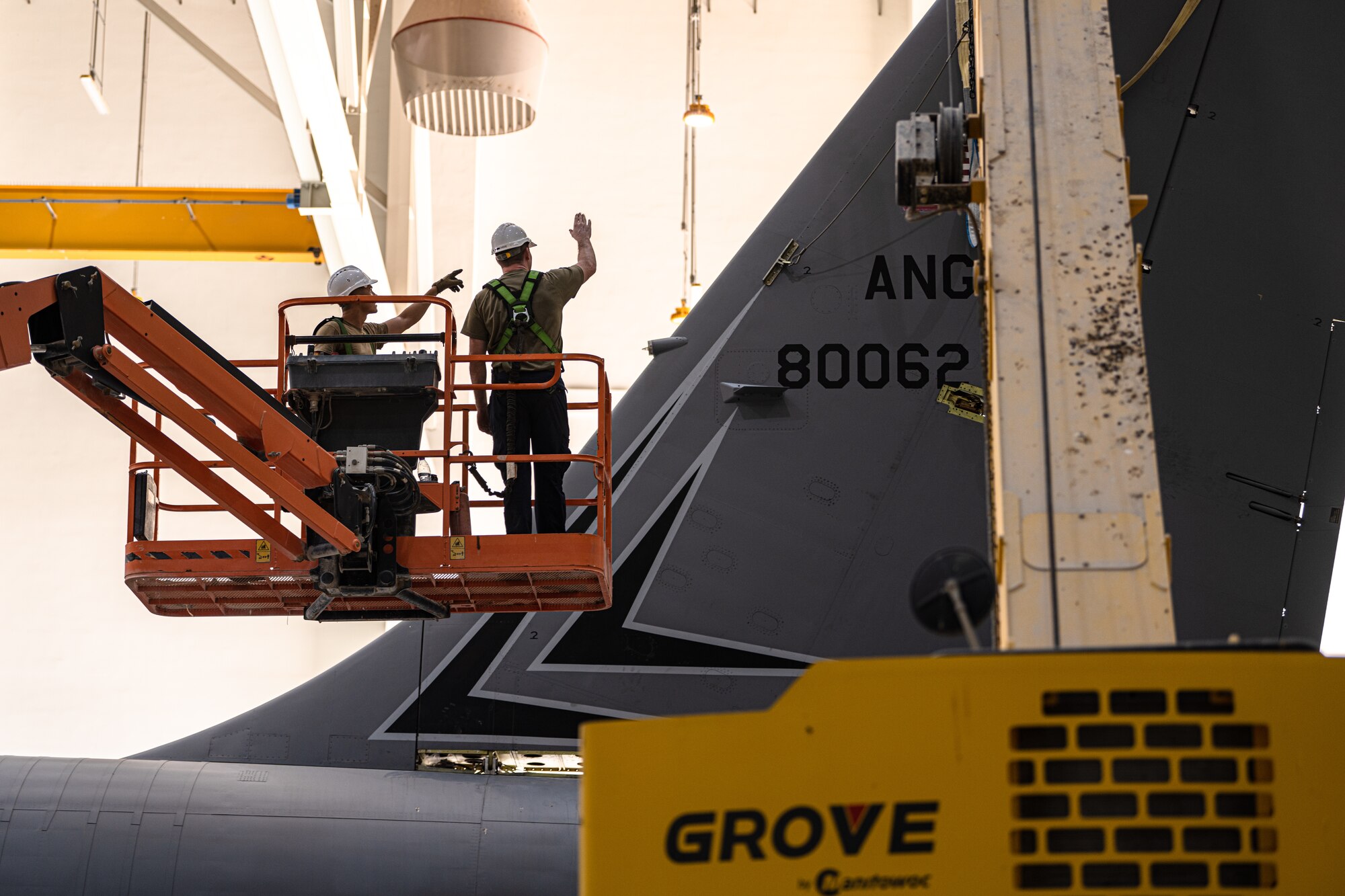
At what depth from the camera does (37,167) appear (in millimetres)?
24375

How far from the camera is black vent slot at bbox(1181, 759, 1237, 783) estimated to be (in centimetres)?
356

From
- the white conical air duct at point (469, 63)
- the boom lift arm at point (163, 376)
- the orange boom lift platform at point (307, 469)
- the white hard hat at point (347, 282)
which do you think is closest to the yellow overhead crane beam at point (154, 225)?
the white conical air duct at point (469, 63)

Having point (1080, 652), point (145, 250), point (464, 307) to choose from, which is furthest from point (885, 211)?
point (464, 307)

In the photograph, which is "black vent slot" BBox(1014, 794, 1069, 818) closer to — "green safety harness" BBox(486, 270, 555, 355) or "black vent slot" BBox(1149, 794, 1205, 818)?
"black vent slot" BBox(1149, 794, 1205, 818)

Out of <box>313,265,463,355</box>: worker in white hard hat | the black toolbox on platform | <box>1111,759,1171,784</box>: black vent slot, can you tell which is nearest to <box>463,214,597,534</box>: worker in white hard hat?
<box>313,265,463,355</box>: worker in white hard hat

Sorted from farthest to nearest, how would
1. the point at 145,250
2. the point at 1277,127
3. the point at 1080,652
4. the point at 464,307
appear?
1. the point at 464,307
2. the point at 145,250
3. the point at 1277,127
4. the point at 1080,652

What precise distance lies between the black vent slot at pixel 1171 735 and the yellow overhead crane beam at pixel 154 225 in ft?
49.9

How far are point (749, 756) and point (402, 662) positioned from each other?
17.8ft

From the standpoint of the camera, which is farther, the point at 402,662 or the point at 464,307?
the point at 464,307

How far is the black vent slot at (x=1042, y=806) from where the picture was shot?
3.56 metres

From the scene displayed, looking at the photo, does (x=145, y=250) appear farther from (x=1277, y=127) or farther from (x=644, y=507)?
(x=1277, y=127)

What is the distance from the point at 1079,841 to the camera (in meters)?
3.54

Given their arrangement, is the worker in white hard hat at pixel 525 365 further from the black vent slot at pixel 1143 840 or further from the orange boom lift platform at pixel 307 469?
the black vent slot at pixel 1143 840

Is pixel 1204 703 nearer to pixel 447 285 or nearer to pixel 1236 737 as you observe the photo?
pixel 1236 737
